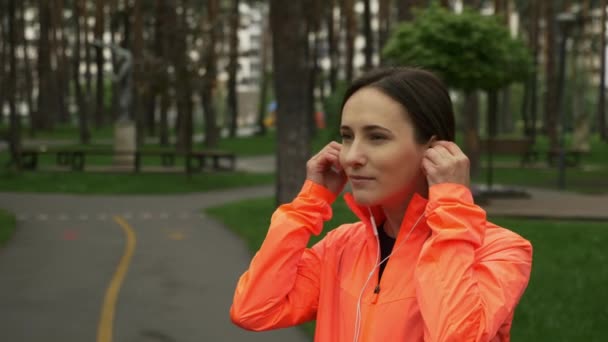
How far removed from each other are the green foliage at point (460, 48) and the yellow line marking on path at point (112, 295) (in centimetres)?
770

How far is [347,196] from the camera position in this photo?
107 inches

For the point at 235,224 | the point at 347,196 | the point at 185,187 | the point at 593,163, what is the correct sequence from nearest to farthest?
the point at 347,196 < the point at 235,224 < the point at 185,187 < the point at 593,163

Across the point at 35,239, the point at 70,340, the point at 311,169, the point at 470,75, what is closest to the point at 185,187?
the point at 470,75

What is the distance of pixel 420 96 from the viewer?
2.48m

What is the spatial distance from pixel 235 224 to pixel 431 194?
49.0 feet

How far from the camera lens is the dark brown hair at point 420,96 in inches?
97.5

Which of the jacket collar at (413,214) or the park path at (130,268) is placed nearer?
the jacket collar at (413,214)

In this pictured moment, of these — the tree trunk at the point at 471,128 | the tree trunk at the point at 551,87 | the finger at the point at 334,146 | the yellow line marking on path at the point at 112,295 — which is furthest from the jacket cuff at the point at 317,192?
the tree trunk at the point at 551,87

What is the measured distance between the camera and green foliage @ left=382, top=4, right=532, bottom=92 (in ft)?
69.4

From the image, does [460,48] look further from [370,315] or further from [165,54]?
[165,54]

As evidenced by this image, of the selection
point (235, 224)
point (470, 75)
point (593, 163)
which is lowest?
point (593, 163)

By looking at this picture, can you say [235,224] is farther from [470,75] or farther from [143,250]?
[470,75]

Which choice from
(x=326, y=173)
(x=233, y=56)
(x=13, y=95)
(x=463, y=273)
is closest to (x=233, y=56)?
(x=233, y=56)

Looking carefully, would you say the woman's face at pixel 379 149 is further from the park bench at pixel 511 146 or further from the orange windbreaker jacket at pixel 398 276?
the park bench at pixel 511 146
